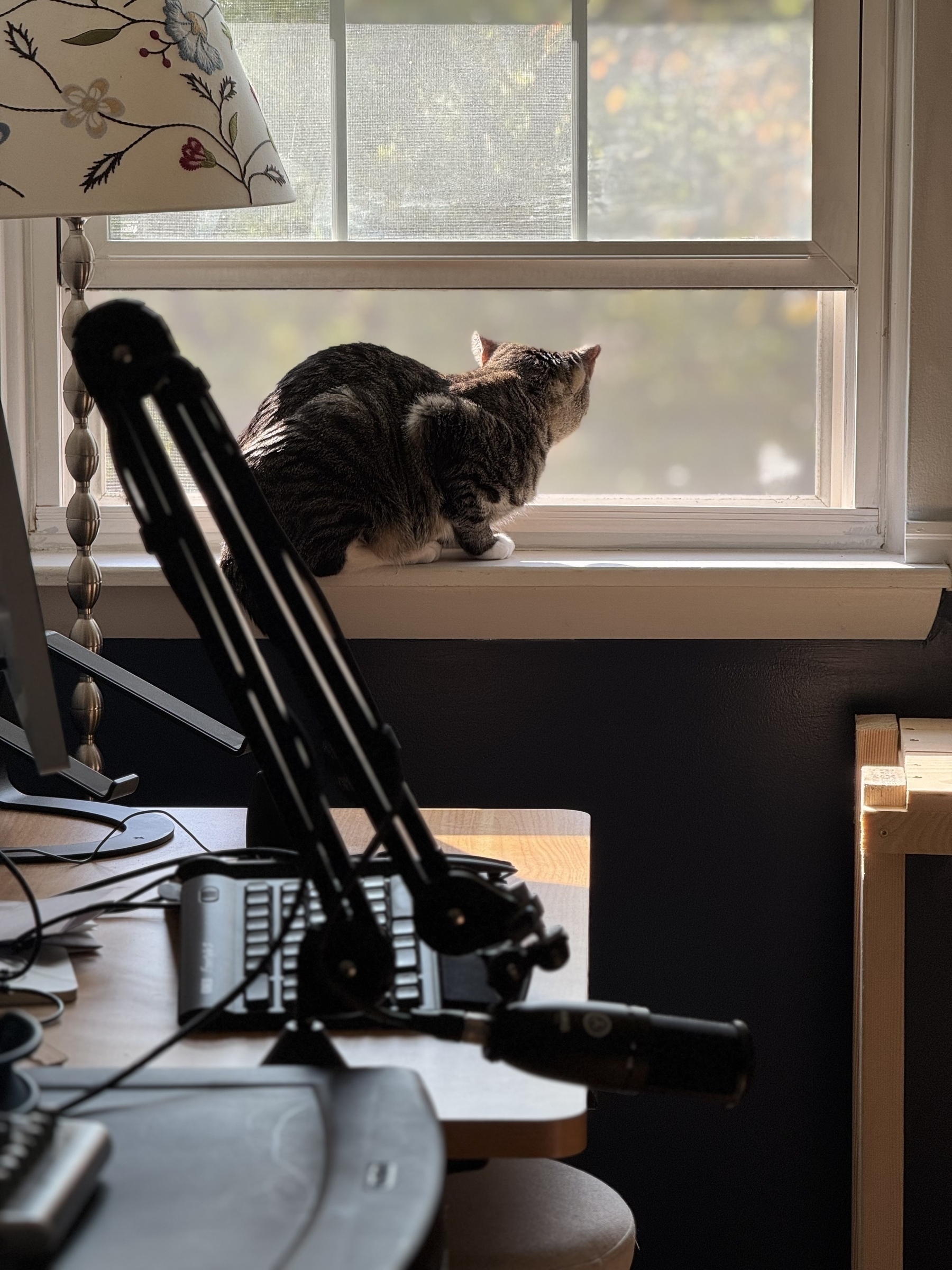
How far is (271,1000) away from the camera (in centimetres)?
82

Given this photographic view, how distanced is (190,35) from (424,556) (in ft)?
2.26

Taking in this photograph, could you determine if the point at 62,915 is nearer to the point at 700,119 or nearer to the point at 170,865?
the point at 170,865

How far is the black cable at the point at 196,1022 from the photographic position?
0.63 metres

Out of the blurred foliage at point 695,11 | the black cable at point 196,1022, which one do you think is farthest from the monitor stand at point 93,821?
the blurred foliage at point 695,11

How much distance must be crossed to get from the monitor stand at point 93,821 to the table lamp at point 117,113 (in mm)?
423

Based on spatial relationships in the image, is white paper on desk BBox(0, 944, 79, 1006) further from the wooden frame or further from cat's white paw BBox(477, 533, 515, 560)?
cat's white paw BBox(477, 533, 515, 560)

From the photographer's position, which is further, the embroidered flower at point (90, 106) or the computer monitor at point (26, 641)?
the embroidered flower at point (90, 106)

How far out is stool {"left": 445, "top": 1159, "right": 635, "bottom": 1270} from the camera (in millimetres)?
908

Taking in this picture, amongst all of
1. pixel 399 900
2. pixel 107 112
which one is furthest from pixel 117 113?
pixel 399 900

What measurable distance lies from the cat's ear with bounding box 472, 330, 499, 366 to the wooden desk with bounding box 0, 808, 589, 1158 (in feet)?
2.50

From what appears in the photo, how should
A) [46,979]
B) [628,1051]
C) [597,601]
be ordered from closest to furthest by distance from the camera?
[628,1051]
[46,979]
[597,601]

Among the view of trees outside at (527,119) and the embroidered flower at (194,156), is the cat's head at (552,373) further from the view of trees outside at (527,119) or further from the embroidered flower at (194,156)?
the embroidered flower at (194,156)

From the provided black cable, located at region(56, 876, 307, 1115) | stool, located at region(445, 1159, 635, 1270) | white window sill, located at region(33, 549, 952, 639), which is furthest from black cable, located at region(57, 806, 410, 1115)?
white window sill, located at region(33, 549, 952, 639)

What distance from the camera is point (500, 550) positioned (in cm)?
174
